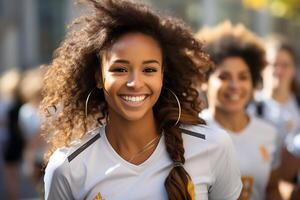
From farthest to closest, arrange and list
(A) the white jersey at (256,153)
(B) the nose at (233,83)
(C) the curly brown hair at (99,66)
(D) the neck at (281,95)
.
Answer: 1. (D) the neck at (281,95)
2. (B) the nose at (233,83)
3. (A) the white jersey at (256,153)
4. (C) the curly brown hair at (99,66)

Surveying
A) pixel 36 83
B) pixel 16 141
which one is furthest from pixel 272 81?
pixel 16 141

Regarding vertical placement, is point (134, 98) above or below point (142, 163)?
above

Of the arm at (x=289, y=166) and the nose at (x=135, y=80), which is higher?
the nose at (x=135, y=80)

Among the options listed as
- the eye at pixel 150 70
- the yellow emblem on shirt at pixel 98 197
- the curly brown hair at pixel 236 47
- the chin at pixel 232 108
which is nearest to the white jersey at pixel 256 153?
the chin at pixel 232 108

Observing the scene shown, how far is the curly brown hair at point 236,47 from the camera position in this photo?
503 cm

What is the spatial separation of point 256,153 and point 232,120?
0.32 metres

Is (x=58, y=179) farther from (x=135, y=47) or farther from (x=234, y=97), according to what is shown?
(x=234, y=97)

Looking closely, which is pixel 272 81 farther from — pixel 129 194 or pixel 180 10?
pixel 180 10

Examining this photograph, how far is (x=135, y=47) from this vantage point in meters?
3.31

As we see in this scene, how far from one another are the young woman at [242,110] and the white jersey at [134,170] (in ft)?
3.59

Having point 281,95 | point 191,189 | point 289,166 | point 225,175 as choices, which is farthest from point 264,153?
point 281,95

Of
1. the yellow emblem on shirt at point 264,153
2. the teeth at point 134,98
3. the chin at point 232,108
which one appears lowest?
the yellow emblem on shirt at point 264,153

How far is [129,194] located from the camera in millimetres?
3256

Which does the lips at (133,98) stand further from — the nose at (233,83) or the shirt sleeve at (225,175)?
the nose at (233,83)
